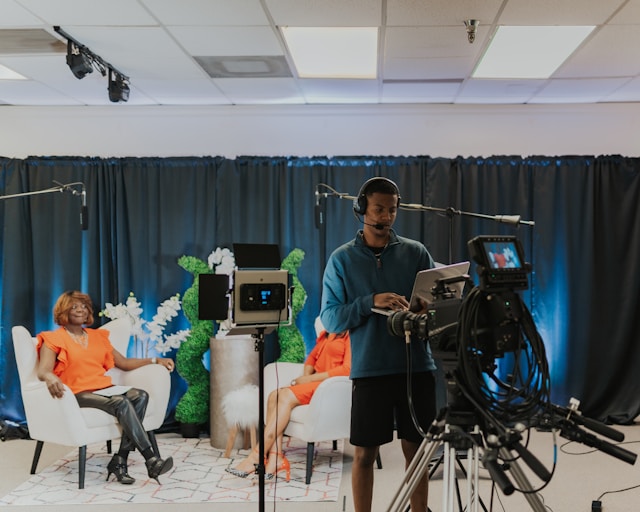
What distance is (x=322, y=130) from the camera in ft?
17.9

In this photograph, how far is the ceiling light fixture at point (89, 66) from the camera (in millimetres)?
3777

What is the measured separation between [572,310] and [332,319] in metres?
3.32

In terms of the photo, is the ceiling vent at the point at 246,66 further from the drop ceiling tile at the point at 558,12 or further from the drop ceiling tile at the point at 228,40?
the drop ceiling tile at the point at 558,12

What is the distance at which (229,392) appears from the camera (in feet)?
14.9

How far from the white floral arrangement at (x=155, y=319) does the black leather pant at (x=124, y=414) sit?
82 centimetres

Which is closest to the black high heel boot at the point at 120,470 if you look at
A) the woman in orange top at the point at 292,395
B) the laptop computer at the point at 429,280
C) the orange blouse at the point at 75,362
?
the orange blouse at the point at 75,362

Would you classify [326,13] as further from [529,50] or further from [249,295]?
[249,295]

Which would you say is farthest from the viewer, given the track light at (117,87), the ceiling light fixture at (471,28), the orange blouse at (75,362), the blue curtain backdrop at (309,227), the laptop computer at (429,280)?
the blue curtain backdrop at (309,227)

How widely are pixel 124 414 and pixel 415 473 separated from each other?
2.68 meters

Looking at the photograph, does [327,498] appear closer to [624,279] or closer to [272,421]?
[272,421]

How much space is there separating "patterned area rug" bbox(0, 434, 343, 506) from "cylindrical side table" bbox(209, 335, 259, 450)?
7.1 inches

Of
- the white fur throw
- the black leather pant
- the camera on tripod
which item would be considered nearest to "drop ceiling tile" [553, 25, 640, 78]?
the camera on tripod

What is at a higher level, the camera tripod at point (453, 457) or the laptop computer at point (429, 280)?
the laptop computer at point (429, 280)

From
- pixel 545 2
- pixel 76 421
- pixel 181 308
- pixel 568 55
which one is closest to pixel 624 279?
pixel 568 55
